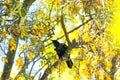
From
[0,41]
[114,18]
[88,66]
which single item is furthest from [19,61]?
[114,18]

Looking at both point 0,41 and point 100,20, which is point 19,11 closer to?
point 0,41

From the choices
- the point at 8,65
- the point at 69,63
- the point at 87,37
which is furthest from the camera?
the point at 8,65

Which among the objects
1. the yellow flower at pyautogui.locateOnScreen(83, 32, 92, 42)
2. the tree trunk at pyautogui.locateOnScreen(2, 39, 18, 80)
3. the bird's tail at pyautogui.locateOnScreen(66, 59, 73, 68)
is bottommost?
the bird's tail at pyautogui.locateOnScreen(66, 59, 73, 68)

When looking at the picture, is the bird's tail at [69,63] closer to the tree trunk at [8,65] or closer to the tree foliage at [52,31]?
the tree foliage at [52,31]

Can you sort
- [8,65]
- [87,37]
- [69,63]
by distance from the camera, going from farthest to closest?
[8,65]
[69,63]
[87,37]

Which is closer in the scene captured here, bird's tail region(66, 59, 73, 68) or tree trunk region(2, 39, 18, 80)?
bird's tail region(66, 59, 73, 68)

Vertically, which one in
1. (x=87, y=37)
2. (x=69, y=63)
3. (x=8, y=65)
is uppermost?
(x=87, y=37)

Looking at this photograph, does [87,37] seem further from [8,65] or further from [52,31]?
[8,65]

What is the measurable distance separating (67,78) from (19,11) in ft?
29.0

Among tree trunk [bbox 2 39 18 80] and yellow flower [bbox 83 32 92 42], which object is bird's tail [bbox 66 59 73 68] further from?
yellow flower [bbox 83 32 92 42]

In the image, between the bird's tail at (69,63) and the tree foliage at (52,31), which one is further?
the bird's tail at (69,63)

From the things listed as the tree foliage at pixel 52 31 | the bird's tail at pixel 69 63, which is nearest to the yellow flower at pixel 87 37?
the tree foliage at pixel 52 31

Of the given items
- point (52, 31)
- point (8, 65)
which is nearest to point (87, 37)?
point (52, 31)

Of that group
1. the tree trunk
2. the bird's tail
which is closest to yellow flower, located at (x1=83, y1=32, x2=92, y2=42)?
the bird's tail
